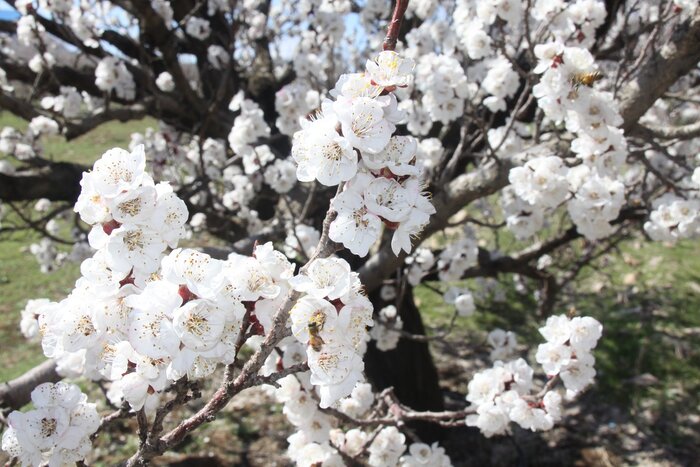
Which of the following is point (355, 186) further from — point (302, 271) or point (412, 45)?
point (412, 45)

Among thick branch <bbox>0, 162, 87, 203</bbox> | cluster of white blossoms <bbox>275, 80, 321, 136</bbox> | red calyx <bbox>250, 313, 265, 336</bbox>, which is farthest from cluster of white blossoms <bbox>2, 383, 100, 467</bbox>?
cluster of white blossoms <bbox>275, 80, 321, 136</bbox>

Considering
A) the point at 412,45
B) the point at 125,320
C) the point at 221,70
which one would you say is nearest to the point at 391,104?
→ the point at 125,320

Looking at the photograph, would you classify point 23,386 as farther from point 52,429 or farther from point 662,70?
point 662,70

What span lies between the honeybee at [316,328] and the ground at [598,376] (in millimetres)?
1395

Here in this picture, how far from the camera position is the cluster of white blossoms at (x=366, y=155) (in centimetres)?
109

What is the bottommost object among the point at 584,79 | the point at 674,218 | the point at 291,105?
the point at 674,218

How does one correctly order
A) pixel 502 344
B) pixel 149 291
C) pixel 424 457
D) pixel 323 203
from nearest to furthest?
pixel 149 291, pixel 424 457, pixel 502 344, pixel 323 203

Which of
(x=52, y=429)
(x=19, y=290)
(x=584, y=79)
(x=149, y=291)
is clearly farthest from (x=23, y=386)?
(x=19, y=290)

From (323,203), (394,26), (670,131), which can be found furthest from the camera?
(323,203)

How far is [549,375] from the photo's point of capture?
2.24 metres

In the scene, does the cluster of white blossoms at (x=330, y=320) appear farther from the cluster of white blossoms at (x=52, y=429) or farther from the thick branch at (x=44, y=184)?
the thick branch at (x=44, y=184)

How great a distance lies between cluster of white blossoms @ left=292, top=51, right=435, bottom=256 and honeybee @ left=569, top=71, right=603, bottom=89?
1.24 meters

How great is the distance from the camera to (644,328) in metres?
5.59

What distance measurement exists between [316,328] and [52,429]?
0.90 m
